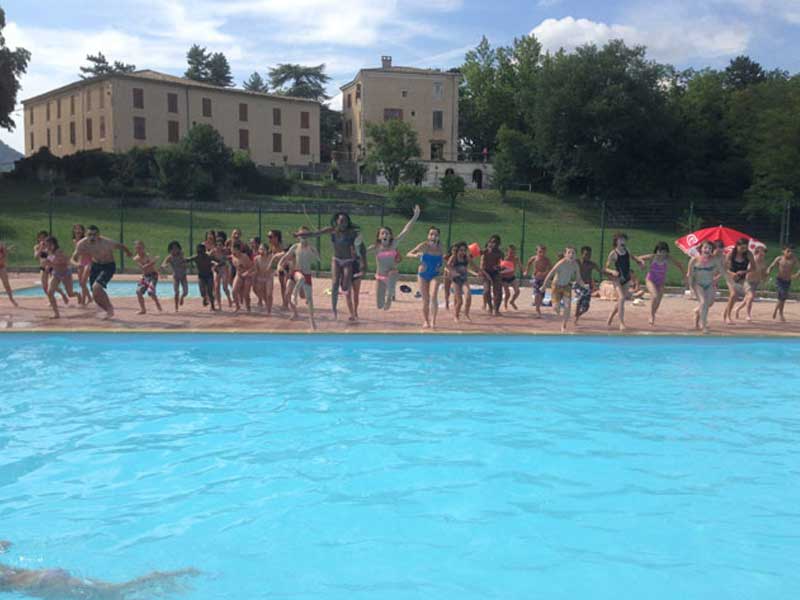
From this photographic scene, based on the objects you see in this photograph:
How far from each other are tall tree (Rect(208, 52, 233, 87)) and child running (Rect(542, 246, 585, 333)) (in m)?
67.9

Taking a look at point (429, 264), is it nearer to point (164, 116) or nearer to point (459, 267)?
point (459, 267)

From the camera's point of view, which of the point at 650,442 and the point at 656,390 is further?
the point at 656,390

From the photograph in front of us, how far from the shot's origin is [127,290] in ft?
63.4

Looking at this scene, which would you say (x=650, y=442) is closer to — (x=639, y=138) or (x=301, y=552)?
(x=301, y=552)

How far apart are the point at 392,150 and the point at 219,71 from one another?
34619 mm

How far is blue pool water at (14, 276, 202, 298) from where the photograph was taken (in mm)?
17938

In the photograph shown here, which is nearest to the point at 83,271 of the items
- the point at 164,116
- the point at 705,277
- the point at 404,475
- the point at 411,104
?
the point at 404,475

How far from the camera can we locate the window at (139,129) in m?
51.2

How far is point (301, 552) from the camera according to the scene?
16.5 feet

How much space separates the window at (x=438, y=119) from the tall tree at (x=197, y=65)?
2636 centimetres

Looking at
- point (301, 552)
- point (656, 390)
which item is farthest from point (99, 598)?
point (656, 390)

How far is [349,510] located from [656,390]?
5.38 metres

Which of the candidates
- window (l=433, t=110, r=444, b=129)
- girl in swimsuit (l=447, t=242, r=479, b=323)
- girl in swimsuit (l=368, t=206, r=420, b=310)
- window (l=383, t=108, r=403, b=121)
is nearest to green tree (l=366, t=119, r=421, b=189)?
window (l=383, t=108, r=403, b=121)

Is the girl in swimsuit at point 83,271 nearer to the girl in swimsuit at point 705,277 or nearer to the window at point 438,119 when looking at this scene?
the girl in swimsuit at point 705,277
